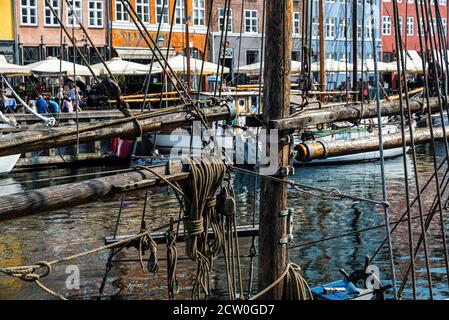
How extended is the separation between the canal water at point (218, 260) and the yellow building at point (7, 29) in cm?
1608

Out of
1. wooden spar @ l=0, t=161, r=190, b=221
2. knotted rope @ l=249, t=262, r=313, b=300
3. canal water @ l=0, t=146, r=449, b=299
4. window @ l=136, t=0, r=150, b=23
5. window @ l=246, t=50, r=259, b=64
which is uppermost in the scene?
window @ l=136, t=0, r=150, b=23

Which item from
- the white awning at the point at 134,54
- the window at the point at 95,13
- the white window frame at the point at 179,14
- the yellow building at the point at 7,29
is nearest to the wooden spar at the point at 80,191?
the yellow building at the point at 7,29

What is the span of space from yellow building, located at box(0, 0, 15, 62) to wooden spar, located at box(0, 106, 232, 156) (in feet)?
112

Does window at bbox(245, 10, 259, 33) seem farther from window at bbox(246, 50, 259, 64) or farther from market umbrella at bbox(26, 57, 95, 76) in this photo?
market umbrella at bbox(26, 57, 95, 76)

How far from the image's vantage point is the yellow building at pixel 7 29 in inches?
1585

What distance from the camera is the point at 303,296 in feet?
22.9

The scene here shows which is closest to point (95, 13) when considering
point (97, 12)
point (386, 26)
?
point (97, 12)

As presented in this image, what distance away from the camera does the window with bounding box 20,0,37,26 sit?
41469 millimetres

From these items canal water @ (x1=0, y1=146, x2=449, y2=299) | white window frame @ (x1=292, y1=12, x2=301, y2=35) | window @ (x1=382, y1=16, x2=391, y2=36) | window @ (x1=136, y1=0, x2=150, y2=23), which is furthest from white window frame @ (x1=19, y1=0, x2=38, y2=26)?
window @ (x1=382, y1=16, x2=391, y2=36)

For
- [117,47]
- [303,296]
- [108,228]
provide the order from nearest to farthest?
[303,296]
[108,228]
[117,47]

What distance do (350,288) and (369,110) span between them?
1.90m

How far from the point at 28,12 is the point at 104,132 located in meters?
36.6
